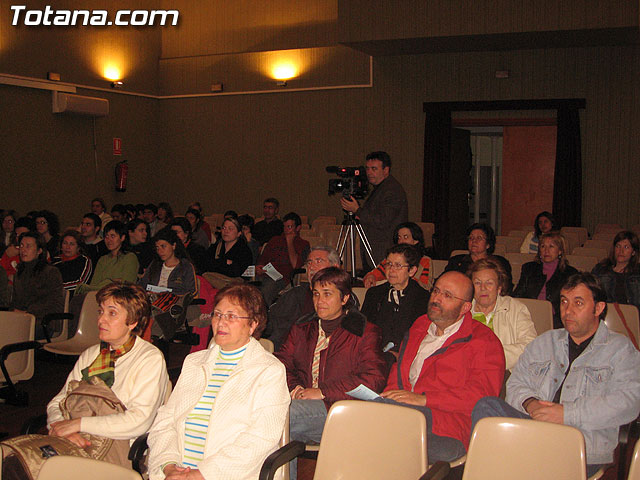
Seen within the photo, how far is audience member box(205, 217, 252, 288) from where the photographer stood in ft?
19.6

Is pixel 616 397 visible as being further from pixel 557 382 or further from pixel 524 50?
pixel 524 50

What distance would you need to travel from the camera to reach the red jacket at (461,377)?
2.79 metres

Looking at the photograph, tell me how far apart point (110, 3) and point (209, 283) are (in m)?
9.11

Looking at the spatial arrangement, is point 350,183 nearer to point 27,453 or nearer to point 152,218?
point 27,453

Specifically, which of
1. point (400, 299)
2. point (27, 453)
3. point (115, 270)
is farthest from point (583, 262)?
point (27, 453)

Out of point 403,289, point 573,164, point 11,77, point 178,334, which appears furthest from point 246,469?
point 11,77

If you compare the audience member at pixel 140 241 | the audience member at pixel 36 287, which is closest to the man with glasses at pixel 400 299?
the audience member at pixel 36 287

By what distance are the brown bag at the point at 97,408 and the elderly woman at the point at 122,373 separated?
0.10 ft

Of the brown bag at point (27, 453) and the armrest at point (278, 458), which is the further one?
the brown bag at point (27, 453)

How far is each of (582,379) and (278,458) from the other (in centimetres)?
134

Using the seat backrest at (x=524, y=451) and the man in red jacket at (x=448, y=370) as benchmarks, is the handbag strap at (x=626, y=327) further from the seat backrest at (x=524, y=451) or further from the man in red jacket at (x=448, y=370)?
the seat backrest at (x=524, y=451)

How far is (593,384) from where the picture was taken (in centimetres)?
272

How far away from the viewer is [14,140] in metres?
10.8

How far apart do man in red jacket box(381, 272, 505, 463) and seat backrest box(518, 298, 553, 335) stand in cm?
112
